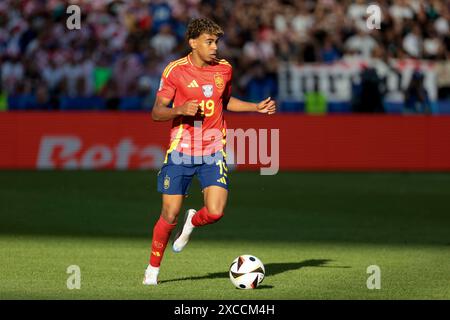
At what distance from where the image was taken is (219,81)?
10945 mm

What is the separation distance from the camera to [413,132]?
24.5m

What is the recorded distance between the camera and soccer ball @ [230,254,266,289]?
33.9 ft

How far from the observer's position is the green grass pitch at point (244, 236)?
34.6 feet

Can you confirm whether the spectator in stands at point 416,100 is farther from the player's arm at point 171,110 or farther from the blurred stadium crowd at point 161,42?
the player's arm at point 171,110

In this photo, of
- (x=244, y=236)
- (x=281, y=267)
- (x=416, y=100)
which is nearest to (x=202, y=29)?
(x=281, y=267)

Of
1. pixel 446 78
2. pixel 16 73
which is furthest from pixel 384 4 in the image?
pixel 16 73

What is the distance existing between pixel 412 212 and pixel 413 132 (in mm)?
6975

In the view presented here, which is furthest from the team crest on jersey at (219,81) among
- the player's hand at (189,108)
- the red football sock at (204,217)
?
the red football sock at (204,217)

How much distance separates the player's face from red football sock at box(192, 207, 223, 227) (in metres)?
1.42

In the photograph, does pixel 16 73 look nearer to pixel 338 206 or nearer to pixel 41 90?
pixel 41 90

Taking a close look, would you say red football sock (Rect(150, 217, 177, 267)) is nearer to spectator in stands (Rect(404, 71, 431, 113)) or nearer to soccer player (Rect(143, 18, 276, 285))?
soccer player (Rect(143, 18, 276, 285))
